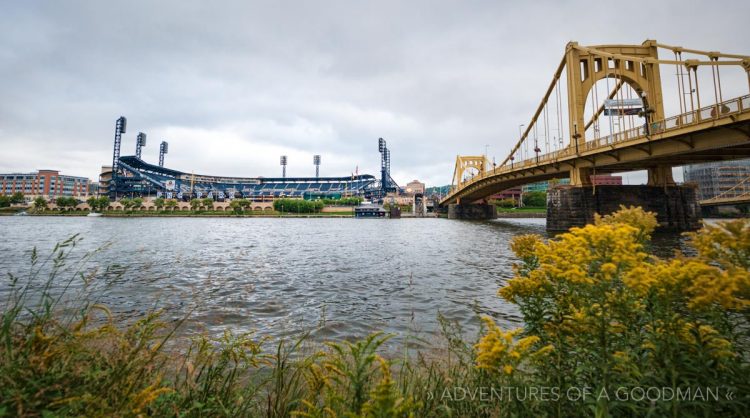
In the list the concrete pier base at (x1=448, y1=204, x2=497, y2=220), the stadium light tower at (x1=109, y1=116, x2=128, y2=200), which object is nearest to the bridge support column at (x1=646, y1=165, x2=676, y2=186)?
the concrete pier base at (x1=448, y1=204, x2=497, y2=220)

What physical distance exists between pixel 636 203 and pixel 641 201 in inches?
23.0

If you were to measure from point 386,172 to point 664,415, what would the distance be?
176 metres

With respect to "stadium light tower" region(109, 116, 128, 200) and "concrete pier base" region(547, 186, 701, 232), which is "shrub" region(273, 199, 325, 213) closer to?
"stadium light tower" region(109, 116, 128, 200)

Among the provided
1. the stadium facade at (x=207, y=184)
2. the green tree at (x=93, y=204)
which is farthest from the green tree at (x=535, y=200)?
the green tree at (x=93, y=204)

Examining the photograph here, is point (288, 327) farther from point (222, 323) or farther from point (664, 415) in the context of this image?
point (664, 415)

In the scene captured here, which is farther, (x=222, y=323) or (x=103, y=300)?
(x=103, y=300)

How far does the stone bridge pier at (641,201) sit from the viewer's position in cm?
2977

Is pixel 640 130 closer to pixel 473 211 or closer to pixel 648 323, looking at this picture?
pixel 648 323

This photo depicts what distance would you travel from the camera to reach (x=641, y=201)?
99.0 feet

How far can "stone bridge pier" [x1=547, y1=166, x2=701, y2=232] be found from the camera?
29.8 metres

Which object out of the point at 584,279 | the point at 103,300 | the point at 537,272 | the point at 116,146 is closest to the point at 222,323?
the point at 103,300

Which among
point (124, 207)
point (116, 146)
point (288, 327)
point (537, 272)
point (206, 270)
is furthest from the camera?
point (116, 146)

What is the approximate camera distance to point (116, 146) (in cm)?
14475

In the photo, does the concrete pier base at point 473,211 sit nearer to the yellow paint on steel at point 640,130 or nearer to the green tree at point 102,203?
the yellow paint on steel at point 640,130
